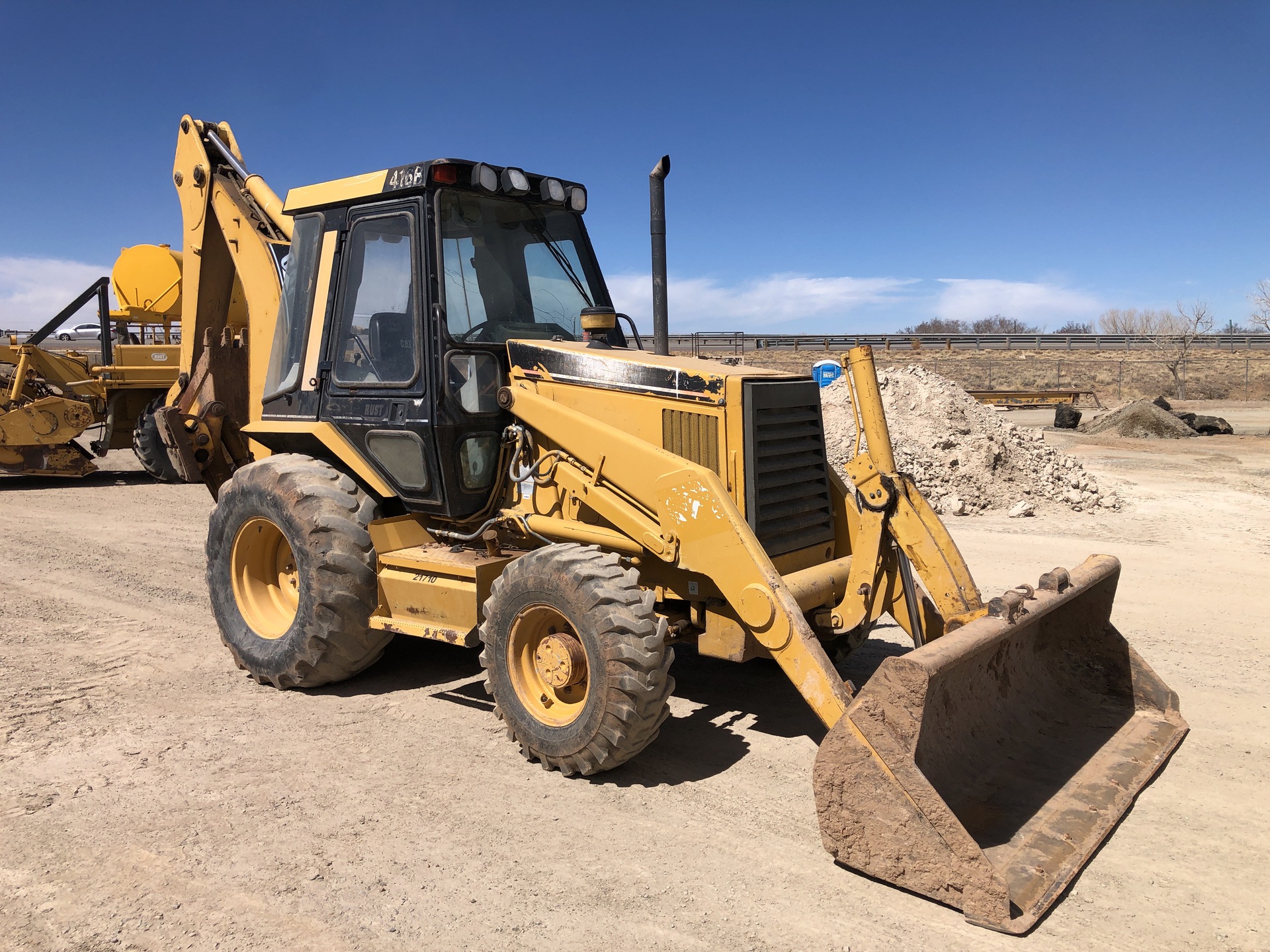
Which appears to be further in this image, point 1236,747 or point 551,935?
point 1236,747

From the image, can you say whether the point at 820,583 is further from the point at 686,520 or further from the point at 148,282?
the point at 148,282

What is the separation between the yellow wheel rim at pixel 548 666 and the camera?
4426 mm

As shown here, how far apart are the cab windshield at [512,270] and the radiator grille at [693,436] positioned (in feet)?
3.86

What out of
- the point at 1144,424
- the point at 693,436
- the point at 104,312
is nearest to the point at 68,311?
the point at 104,312

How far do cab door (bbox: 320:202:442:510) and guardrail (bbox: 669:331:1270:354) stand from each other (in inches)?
1435

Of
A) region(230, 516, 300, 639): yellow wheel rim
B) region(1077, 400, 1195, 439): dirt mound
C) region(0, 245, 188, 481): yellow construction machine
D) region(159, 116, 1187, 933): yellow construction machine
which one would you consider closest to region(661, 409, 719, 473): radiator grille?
region(159, 116, 1187, 933): yellow construction machine

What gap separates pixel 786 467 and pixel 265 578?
11.1 ft

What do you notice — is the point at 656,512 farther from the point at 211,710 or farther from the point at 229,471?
the point at 229,471

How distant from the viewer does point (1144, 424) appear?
2153 centimetres

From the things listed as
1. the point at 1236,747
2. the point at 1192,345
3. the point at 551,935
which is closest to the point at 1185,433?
the point at 1236,747

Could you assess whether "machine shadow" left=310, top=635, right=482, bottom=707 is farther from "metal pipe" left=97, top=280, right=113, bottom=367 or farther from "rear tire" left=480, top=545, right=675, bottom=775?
"metal pipe" left=97, top=280, right=113, bottom=367

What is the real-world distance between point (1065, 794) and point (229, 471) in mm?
6142

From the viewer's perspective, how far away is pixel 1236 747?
4.71 meters

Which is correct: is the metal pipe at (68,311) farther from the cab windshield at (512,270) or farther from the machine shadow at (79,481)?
the cab windshield at (512,270)
